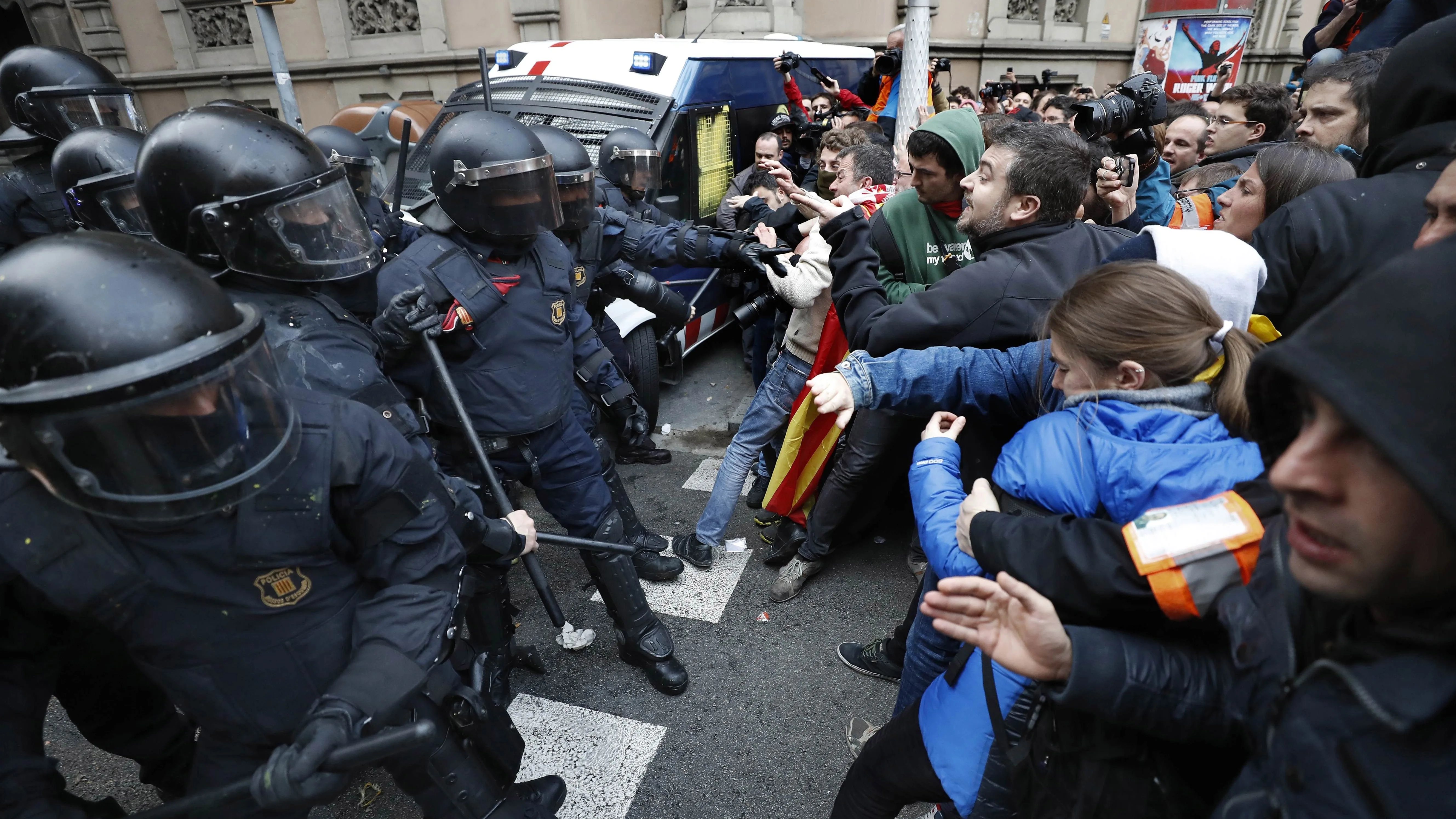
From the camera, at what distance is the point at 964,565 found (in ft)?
4.60

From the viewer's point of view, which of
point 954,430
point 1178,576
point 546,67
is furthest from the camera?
point 546,67

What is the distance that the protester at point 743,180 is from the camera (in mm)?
4605

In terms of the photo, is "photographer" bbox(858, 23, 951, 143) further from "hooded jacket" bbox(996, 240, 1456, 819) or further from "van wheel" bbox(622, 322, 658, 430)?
"hooded jacket" bbox(996, 240, 1456, 819)

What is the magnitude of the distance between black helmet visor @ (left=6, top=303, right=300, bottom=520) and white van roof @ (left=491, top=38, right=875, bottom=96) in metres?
4.13

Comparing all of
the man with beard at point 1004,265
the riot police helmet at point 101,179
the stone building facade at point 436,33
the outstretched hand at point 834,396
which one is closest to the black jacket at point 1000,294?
the man with beard at point 1004,265

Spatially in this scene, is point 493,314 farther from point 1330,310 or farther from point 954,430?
point 1330,310

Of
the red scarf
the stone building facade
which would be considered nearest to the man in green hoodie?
the red scarf

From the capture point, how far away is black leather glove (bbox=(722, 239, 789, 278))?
3307mm

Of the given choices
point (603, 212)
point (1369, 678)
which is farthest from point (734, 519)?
point (1369, 678)

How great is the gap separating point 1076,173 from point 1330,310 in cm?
162

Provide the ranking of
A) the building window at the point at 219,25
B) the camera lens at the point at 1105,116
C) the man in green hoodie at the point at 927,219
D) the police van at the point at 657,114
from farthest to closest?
the building window at the point at 219,25 < the police van at the point at 657,114 < the camera lens at the point at 1105,116 < the man in green hoodie at the point at 927,219

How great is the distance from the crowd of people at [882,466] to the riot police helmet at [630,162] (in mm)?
1525

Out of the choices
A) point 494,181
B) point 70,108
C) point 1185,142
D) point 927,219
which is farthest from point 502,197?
point 1185,142

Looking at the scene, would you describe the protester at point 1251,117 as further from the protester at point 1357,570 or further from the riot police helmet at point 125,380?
the riot police helmet at point 125,380
